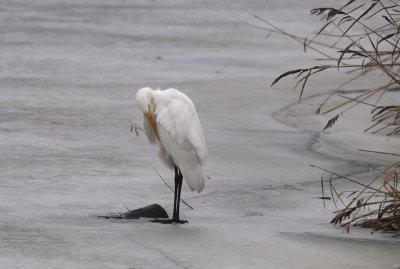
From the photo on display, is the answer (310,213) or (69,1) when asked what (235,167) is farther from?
(69,1)

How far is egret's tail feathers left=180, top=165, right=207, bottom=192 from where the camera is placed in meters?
6.76

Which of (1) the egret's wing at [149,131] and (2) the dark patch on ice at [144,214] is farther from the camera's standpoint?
(1) the egret's wing at [149,131]

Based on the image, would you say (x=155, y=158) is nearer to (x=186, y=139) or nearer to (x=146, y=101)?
(x=146, y=101)

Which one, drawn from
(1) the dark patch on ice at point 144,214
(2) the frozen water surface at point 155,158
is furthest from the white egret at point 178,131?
(2) the frozen water surface at point 155,158

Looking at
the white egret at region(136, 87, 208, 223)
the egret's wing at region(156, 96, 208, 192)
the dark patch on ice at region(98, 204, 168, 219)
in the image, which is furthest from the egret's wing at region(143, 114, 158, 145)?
the dark patch on ice at region(98, 204, 168, 219)

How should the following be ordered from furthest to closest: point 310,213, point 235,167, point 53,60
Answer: point 53,60, point 235,167, point 310,213

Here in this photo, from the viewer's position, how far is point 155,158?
8938 millimetres

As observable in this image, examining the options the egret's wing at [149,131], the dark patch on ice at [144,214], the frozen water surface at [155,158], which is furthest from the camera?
the egret's wing at [149,131]

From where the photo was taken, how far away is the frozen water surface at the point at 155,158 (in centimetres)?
568

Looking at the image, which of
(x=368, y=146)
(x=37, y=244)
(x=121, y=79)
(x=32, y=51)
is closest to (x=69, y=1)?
(x=32, y=51)

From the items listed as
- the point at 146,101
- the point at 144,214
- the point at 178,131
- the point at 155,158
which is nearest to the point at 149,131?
the point at 146,101

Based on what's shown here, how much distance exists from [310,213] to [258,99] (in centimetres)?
555

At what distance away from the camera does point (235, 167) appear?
8.65 m

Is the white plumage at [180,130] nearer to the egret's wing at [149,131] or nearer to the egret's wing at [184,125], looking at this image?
the egret's wing at [184,125]
